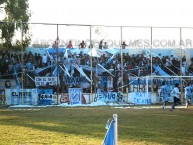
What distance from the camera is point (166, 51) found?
42406 millimetres

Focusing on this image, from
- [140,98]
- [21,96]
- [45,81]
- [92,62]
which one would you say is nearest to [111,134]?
[21,96]

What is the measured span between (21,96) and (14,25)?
24.0ft

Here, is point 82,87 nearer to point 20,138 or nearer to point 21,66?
point 21,66

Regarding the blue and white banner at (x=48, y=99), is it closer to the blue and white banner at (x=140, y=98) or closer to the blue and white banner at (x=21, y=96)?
the blue and white banner at (x=21, y=96)

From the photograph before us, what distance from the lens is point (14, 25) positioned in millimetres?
37656

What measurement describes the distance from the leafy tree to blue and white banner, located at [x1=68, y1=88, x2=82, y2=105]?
6.31 meters

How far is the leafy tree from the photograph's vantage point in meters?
37.0

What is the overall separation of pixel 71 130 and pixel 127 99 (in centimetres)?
2314

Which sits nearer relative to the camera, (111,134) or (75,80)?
(111,134)

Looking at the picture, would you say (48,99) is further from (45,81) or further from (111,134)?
(111,134)

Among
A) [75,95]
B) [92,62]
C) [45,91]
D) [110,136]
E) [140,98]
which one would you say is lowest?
[140,98]

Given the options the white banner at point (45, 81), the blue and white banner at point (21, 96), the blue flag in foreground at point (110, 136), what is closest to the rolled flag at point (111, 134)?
the blue flag in foreground at point (110, 136)

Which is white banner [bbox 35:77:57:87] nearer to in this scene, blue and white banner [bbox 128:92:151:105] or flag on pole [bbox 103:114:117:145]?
blue and white banner [bbox 128:92:151:105]

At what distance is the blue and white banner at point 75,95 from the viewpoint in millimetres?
36062
